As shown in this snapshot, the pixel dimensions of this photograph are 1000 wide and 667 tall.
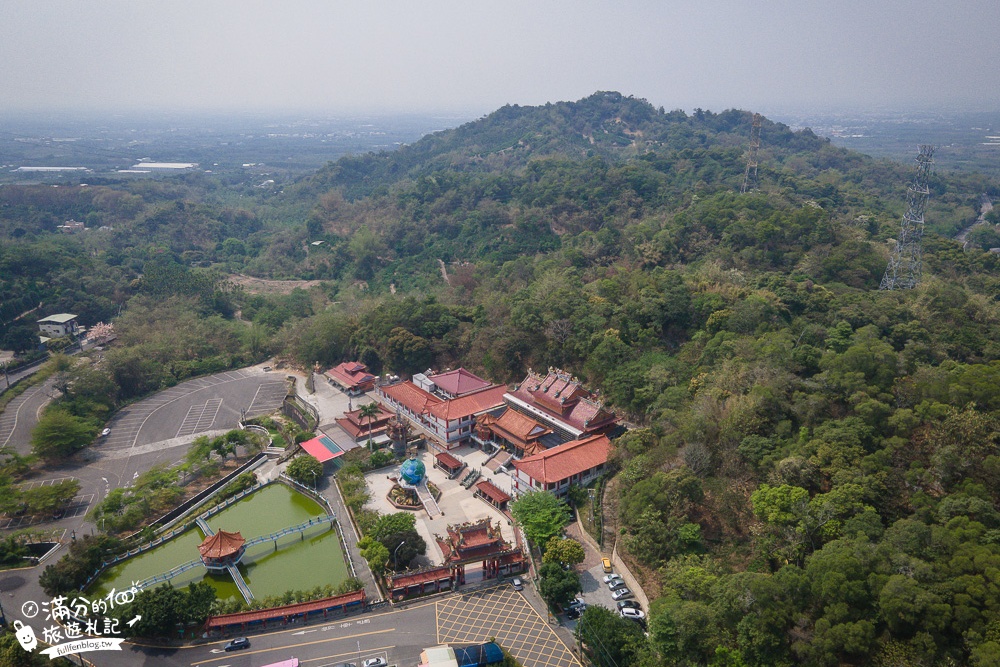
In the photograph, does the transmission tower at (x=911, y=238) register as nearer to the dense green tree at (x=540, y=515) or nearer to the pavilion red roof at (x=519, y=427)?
the pavilion red roof at (x=519, y=427)

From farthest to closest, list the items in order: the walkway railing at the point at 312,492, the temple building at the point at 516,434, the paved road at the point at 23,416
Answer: the paved road at the point at 23,416, the temple building at the point at 516,434, the walkway railing at the point at 312,492

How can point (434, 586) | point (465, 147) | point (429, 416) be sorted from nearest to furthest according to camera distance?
point (434, 586) → point (429, 416) → point (465, 147)

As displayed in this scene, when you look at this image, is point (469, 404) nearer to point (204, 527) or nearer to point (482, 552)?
point (482, 552)

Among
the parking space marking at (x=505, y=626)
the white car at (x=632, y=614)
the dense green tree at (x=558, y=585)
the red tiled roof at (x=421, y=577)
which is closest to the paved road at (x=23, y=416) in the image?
the red tiled roof at (x=421, y=577)

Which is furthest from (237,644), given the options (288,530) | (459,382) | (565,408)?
(459,382)

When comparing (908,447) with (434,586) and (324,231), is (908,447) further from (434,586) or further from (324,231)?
(324,231)

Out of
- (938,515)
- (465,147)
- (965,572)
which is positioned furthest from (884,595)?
(465,147)
